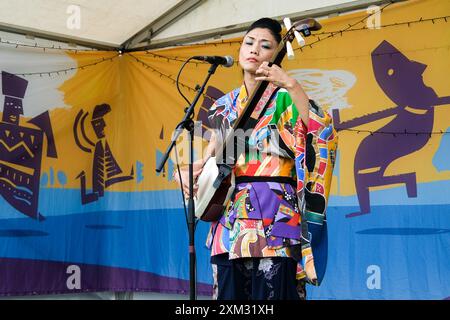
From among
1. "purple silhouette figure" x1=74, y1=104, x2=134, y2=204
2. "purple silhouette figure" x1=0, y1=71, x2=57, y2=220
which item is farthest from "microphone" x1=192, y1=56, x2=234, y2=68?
"purple silhouette figure" x1=74, y1=104, x2=134, y2=204

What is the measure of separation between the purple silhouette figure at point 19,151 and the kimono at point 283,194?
2432 millimetres

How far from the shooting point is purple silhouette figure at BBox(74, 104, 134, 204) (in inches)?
186

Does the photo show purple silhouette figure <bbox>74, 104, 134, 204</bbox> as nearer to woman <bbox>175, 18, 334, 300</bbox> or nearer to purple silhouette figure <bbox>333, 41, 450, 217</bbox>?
purple silhouette figure <bbox>333, 41, 450, 217</bbox>

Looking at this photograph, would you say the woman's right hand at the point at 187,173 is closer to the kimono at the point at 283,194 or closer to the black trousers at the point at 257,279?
the kimono at the point at 283,194

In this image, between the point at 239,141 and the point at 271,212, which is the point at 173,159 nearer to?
the point at 239,141

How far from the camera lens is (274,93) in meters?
2.36

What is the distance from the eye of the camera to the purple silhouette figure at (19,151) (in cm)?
429

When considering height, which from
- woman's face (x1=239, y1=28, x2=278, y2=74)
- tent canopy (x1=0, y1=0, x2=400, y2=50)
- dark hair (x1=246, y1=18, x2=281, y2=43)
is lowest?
woman's face (x1=239, y1=28, x2=278, y2=74)

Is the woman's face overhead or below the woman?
overhead

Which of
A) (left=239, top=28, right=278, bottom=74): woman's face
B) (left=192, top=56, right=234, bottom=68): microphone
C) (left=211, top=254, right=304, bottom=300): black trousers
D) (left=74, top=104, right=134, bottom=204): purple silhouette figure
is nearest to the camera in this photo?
(left=211, top=254, right=304, bottom=300): black trousers

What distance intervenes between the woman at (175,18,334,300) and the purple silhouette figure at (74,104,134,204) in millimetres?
2528

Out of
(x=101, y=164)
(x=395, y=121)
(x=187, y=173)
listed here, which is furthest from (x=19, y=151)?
(x=395, y=121)

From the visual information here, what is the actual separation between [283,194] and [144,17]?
2.53 meters
